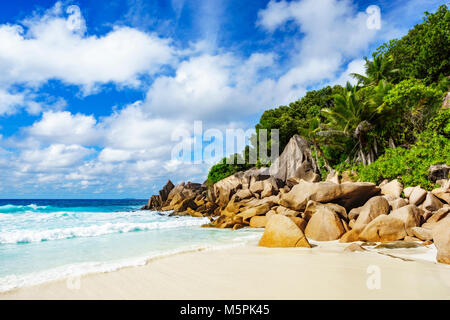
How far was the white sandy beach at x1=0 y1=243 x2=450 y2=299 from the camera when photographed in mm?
3309

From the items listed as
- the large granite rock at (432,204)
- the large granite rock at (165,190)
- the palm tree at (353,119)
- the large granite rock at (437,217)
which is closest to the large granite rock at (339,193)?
the large granite rock at (432,204)

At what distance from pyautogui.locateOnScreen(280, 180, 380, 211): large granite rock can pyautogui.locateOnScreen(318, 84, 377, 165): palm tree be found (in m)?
8.66

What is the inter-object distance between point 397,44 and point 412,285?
95.8 ft

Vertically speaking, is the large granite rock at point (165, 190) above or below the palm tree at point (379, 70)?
below

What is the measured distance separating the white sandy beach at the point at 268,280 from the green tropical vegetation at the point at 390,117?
8.40 metres

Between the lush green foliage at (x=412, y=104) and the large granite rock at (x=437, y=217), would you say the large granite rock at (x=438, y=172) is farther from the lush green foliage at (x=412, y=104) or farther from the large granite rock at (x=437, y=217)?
the large granite rock at (x=437, y=217)

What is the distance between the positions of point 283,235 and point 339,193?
440 cm

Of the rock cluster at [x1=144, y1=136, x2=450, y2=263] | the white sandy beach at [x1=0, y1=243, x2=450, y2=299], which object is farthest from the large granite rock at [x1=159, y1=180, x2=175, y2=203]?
the white sandy beach at [x1=0, y1=243, x2=450, y2=299]

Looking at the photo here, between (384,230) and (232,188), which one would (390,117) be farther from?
(384,230)

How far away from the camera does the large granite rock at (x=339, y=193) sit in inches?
382

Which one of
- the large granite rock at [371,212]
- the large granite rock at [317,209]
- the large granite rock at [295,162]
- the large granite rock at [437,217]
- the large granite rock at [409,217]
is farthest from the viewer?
the large granite rock at [295,162]

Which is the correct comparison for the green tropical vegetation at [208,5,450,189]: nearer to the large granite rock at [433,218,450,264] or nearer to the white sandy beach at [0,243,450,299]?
the large granite rock at [433,218,450,264]

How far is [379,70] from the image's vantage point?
2403cm

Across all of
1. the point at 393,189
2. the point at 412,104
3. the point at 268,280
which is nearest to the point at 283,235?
the point at 268,280
